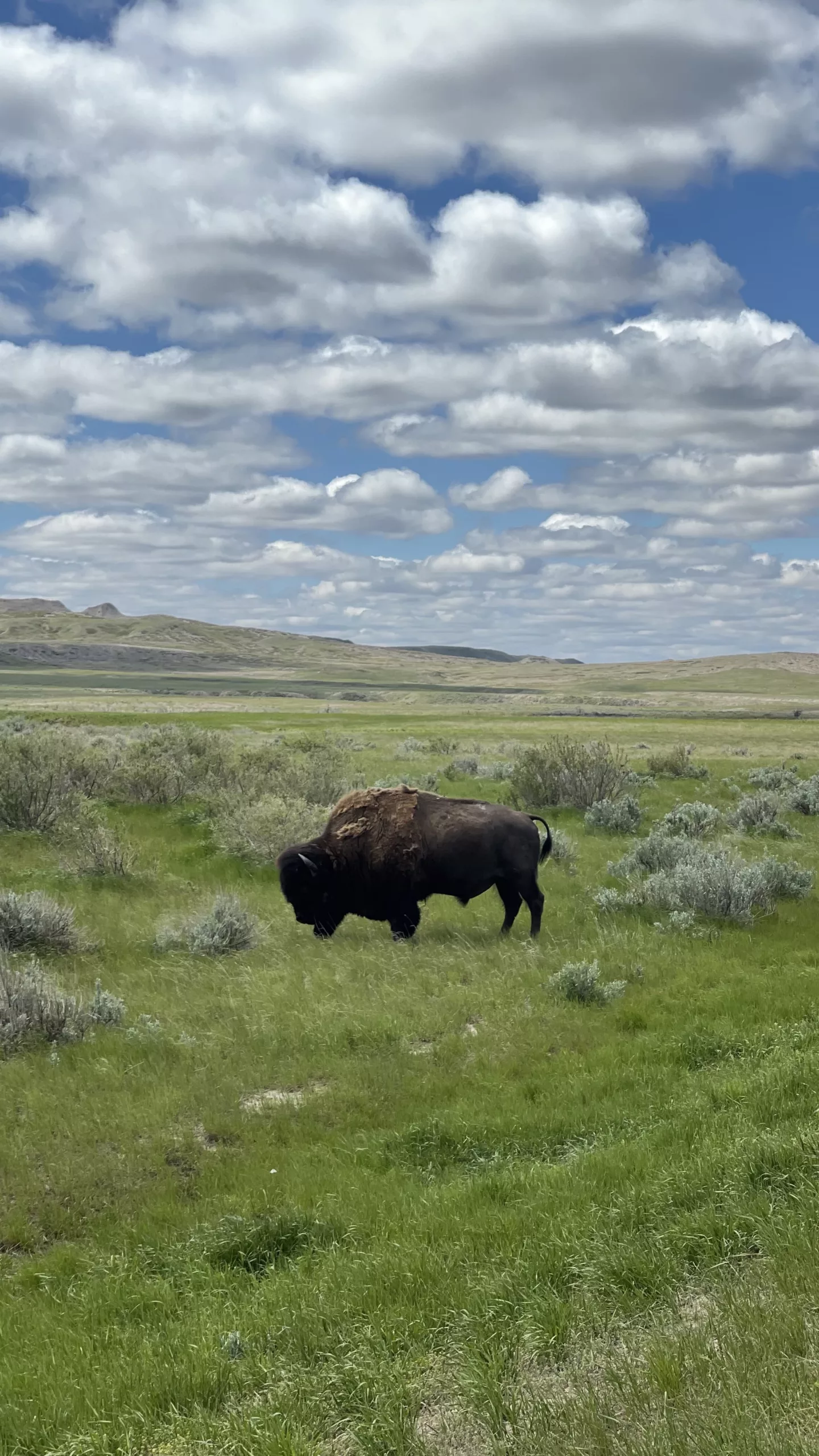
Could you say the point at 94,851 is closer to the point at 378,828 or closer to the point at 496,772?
the point at 378,828

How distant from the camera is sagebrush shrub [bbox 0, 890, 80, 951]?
10680 millimetres

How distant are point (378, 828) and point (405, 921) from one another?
1184 millimetres

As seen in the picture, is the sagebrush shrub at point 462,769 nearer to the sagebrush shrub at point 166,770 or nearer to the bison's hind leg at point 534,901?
the sagebrush shrub at point 166,770

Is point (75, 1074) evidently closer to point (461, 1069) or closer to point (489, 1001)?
point (461, 1069)

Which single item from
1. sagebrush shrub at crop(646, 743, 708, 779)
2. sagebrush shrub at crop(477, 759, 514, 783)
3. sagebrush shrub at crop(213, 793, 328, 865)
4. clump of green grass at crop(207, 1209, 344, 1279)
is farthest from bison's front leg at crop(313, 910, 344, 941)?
sagebrush shrub at crop(646, 743, 708, 779)

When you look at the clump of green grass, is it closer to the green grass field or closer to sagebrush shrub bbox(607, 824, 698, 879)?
the green grass field

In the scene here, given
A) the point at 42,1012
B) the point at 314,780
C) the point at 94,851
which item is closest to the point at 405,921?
the point at 42,1012

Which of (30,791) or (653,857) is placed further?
(30,791)

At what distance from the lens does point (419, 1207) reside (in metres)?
5.27

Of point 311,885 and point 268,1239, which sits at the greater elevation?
point 311,885

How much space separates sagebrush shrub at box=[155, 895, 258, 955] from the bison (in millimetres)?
619

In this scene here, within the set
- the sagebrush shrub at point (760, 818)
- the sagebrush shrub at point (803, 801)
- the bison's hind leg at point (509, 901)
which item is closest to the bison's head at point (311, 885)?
the bison's hind leg at point (509, 901)

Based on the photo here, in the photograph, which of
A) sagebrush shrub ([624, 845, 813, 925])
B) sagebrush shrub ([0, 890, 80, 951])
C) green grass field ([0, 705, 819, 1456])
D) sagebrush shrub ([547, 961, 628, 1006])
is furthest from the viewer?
sagebrush shrub ([624, 845, 813, 925])

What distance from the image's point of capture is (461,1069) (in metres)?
7.61
